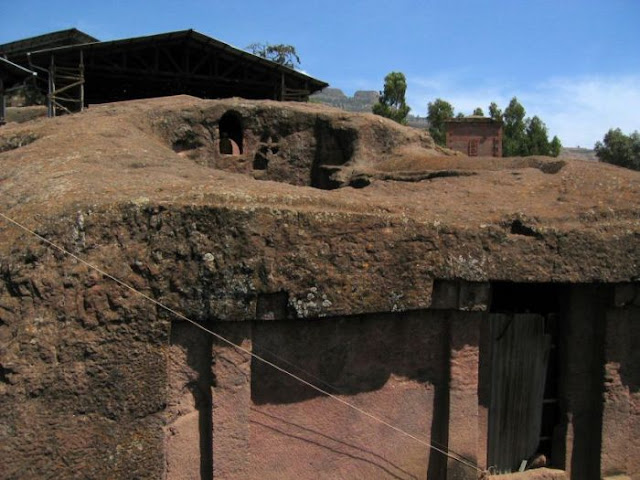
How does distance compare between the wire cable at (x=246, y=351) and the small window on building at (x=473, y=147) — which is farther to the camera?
the small window on building at (x=473, y=147)

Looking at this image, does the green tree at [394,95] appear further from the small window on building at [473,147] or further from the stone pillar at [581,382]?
the stone pillar at [581,382]

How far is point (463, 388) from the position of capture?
16.2 ft

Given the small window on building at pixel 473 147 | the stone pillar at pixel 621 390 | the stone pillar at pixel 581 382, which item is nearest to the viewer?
the stone pillar at pixel 621 390

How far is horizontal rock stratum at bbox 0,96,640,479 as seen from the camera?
3721mm

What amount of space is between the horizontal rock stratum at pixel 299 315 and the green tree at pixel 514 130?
122 ft

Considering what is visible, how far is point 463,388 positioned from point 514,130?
140 feet

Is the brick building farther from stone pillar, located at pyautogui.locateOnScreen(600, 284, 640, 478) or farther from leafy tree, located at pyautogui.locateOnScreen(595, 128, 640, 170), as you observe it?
stone pillar, located at pyautogui.locateOnScreen(600, 284, 640, 478)

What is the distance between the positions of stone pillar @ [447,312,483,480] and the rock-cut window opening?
5459 millimetres

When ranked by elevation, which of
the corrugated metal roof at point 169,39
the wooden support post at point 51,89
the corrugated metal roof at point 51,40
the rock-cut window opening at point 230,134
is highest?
the corrugated metal roof at point 51,40

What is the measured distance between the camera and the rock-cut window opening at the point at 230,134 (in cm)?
914

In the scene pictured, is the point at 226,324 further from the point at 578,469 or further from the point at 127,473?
the point at 578,469

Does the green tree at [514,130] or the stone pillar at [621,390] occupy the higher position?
the green tree at [514,130]

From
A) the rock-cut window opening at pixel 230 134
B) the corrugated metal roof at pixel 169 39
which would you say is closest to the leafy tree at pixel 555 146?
the corrugated metal roof at pixel 169 39

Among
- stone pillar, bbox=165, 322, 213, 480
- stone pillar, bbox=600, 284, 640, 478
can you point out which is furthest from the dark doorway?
stone pillar, bbox=165, 322, 213, 480
